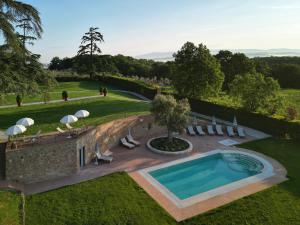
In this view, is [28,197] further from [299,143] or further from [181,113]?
[299,143]

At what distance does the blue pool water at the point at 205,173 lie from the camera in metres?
16.9

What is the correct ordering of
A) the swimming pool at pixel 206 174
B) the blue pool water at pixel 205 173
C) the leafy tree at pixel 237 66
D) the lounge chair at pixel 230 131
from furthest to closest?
1. the leafy tree at pixel 237 66
2. the lounge chair at pixel 230 131
3. the blue pool water at pixel 205 173
4. the swimming pool at pixel 206 174

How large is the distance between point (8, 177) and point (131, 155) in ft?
29.7

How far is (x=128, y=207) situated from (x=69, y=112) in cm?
1577

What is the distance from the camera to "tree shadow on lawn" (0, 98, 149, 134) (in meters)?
23.0

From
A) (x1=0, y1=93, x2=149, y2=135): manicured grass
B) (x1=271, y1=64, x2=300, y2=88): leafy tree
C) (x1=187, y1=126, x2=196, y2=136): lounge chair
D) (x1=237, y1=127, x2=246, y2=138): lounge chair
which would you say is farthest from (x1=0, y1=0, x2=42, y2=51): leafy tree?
(x1=271, y1=64, x2=300, y2=88): leafy tree

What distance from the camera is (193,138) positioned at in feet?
85.3

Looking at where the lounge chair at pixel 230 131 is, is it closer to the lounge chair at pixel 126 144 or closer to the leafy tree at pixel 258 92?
the leafy tree at pixel 258 92

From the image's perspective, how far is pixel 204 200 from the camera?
49.1ft

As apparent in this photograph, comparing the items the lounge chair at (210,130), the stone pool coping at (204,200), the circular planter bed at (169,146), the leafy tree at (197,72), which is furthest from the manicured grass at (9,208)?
the leafy tree at (197,72)

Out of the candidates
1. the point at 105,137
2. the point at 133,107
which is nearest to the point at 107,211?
the point at 105,137

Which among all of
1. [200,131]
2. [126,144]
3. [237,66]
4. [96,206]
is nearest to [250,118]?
[200,131]

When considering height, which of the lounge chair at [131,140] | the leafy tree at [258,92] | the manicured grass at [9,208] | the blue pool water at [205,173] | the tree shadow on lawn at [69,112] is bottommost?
the blue pool water at [205,173]

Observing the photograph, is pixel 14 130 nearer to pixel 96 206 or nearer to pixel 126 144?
pixel 96 206
